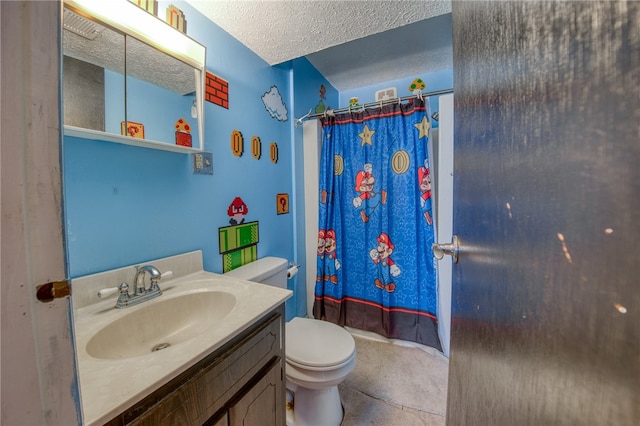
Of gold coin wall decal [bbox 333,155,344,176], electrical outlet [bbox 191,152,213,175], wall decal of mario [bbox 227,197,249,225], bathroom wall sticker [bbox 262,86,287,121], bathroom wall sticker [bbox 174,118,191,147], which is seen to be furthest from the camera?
gold coin wall decal [bbox 333,155,344,176]

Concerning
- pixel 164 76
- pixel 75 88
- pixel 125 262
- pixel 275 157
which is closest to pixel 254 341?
pixel 125 262

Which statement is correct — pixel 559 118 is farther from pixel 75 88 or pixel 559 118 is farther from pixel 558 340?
pixel 75 88

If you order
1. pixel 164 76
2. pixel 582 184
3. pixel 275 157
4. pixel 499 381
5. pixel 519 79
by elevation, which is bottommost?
pixel 499 381

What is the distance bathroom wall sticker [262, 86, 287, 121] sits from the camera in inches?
62.2

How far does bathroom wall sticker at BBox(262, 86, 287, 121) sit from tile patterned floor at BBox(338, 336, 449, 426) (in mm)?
1870

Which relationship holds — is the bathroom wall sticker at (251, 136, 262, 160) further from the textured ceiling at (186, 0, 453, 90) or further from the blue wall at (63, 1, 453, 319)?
the textured ceiling at (186, 0, 453, 90)

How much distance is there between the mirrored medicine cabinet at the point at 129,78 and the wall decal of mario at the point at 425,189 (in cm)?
142

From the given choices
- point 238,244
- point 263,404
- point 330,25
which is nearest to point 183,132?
point 238,244

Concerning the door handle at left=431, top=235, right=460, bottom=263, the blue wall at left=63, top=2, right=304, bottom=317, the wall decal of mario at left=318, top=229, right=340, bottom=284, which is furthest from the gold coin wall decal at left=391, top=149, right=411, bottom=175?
the door handle at left=431, top=235, right=460, bottom=263

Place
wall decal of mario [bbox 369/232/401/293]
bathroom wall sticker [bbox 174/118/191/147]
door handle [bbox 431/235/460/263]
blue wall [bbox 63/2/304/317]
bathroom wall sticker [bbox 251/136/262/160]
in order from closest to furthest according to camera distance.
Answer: door handle [bbox 431/235/460/263] < blue wall [bbox 63/2/304/317] < bathroom wall sticker [bbox 174/118/191/147] < bathroom wall sticker [bbox 251/136/262/160] < wall decal of mario [bbox 369/232/401/293]

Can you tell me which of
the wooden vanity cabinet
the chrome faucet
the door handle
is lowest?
the wooden vanity cabinet

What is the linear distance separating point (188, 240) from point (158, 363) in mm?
669

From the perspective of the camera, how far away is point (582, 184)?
0.67ft

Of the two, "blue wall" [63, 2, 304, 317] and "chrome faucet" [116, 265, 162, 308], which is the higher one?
"blue wall" [63, 2, 304, 317]
